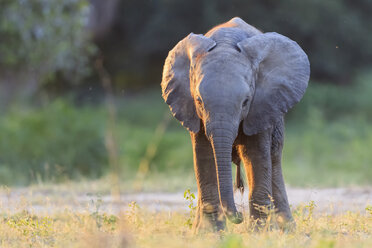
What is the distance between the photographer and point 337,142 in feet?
69.8

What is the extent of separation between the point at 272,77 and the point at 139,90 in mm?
25428

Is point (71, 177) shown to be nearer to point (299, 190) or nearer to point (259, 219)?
point (299, 190)

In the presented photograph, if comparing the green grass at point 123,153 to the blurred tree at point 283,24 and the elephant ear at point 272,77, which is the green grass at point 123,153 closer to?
the blurred tree at point 283,24

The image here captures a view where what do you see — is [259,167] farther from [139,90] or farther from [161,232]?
[139,90]

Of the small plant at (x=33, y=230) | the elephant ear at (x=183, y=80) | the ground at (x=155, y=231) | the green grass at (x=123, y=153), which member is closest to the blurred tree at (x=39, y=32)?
the green grass at (x=123, y=153)

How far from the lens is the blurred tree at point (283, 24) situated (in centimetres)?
2661

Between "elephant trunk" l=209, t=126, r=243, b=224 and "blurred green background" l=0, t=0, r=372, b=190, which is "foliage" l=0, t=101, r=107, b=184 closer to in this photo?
"blurred green background" l=0, t=0, r=372, b=190

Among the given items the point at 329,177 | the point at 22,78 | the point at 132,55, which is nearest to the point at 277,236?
the point at 329,177

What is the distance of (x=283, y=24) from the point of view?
2673 centimetres

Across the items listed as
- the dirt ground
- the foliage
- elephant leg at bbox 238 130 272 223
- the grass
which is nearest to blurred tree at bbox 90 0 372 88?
the foliage

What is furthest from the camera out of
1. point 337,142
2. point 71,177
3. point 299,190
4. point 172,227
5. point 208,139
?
point 337,142

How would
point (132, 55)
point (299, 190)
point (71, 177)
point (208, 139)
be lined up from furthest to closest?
point (132, 55), point (71, 177), point (299, 190), point (208, 139)

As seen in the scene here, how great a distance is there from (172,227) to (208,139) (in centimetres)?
119

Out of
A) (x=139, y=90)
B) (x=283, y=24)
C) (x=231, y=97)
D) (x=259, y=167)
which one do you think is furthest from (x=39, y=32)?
(x=139, y=90)
